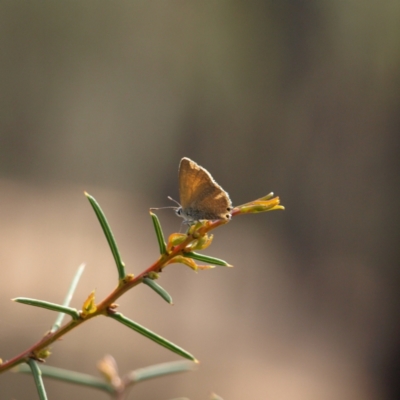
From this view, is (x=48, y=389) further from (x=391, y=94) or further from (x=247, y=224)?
(x=391, y=94)

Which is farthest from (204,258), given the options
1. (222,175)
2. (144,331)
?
(222,175)

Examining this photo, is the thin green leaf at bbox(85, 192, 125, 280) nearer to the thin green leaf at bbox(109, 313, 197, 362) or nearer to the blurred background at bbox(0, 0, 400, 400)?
the thin green leaf at bbox(109, 313, 197, 362)

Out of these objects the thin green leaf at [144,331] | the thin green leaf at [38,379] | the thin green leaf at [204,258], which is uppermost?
the thin green leaf at [204,258]

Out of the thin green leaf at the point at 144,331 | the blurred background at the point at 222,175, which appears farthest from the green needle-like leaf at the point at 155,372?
the blurred background at the point at 222,175

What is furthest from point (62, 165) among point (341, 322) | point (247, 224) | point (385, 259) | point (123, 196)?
point (385, 259)

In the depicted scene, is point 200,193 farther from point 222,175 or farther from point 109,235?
point 222,175

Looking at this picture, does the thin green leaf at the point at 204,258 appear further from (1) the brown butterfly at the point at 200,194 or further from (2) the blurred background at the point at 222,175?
(2) the blurred background at the point at 222,175

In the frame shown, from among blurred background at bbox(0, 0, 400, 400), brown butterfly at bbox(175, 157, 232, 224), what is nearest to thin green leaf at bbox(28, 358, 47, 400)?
brown butterfly at bbox(175, 157, 232, 224)
